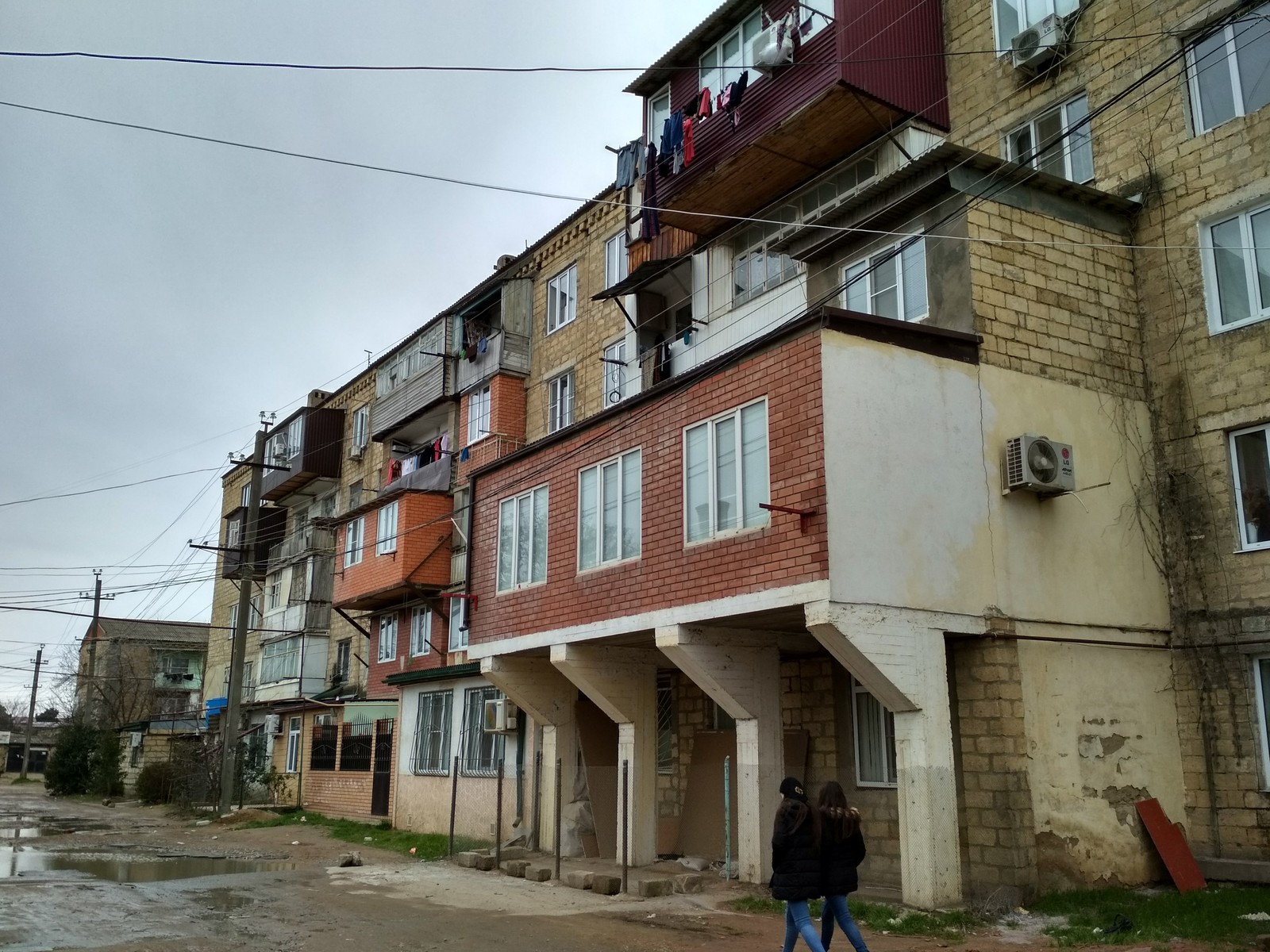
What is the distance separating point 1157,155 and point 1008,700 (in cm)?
793

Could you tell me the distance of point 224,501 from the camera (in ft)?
179

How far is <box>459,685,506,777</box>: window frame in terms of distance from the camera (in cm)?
2142

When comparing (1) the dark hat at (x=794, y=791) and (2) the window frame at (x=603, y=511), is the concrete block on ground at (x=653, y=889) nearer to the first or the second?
(2) the window frame at (x=603, y=511)

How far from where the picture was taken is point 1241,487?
13781 mm

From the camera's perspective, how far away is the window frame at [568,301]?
28.7 metres

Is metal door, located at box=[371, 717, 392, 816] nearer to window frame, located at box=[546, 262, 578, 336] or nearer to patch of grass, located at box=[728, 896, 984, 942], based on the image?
window frame, located at box=[546, 262, 578, 336]

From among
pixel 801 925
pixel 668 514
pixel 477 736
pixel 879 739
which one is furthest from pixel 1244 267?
pixel 477 736

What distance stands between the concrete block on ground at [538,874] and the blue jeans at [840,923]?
299 inches

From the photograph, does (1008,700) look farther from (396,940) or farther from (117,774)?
(117,774)

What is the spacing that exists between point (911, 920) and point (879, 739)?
3.50 metres

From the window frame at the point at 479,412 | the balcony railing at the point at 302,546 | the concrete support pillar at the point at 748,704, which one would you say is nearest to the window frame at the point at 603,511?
the concrete support pillar at the point at 748,704

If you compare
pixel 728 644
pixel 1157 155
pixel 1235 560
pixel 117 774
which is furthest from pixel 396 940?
pixel 117 774

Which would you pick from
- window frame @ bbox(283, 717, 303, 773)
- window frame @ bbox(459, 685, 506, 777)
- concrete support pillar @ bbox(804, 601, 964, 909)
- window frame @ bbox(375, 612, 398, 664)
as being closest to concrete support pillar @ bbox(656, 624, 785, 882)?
concrete support pillar @ bbox(804, 601, 964, 909)

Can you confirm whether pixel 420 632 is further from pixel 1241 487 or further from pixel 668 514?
pixel 1241 487
